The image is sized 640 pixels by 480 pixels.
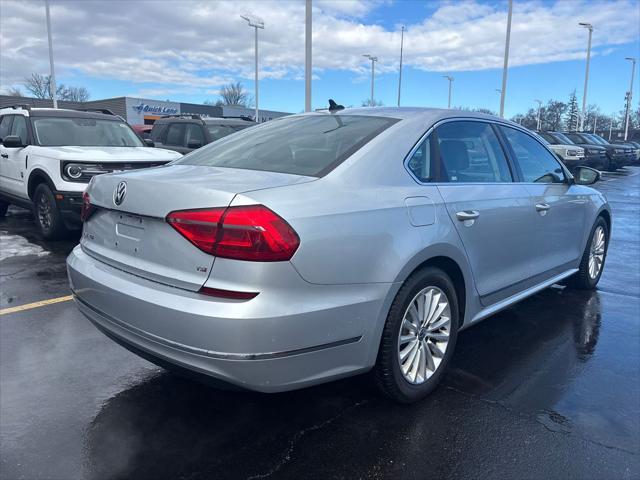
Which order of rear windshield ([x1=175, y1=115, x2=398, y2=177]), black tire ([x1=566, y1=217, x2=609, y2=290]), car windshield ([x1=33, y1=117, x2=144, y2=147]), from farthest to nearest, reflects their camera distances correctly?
car windshield ([x1=33, y1=117, x2=144, y2=147])
black tire ([x1=566, y1=217, x2=609, y2=290])
rear windshield ([x1=175, y1=115, x2=398, y2=177])

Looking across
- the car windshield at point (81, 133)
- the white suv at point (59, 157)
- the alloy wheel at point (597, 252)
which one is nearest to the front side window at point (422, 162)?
the alloy wheel at point (597, 252)

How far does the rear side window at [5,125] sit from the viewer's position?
8820 mm

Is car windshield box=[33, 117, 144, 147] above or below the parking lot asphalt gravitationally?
above

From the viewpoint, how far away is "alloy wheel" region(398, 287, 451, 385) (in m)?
2.97

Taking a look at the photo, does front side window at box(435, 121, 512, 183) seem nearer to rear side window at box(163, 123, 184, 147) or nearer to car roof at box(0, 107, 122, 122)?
car roof at box(0, 107, 122, 122)

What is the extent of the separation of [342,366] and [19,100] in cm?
6530

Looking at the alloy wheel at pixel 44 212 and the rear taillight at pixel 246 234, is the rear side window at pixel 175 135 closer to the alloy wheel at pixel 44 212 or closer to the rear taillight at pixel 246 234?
the alloy wheel at pixel 44 212

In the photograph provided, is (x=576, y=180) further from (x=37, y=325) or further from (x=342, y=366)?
(x=37, y=325)

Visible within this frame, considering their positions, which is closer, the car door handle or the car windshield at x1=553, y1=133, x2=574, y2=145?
the car door handle

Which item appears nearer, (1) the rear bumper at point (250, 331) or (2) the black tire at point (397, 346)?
(1) the rear bumper at point (250, 331)

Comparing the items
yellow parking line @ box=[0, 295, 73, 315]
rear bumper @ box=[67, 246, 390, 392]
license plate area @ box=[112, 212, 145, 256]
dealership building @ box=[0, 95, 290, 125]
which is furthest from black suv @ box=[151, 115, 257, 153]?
dealership building @ box=[0, 95, 290, 125]

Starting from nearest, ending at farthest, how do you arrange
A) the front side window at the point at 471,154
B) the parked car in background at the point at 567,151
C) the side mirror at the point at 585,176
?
the front side window at the point at 471,154 → the side mirror at the point at 585,176 → the parked car in background at the point at 567,151

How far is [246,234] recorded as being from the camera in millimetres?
2297

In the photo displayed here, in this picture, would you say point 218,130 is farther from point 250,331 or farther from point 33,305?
point 250,331
